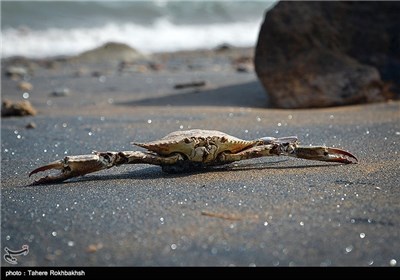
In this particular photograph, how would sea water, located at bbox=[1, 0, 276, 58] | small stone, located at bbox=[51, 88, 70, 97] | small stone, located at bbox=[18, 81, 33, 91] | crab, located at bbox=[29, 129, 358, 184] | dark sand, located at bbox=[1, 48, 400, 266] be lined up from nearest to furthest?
dark sand, located at bbox=[1, 48, 400, 266] → crab, located at bbox=[29, 129, 358, 184] → small stone, located at bbox=[51, 88, 70, 97] → small stone, located at bbox=[18, 81, 33, 91] → sea water, located at bbox=[1, 0, 276, 58]

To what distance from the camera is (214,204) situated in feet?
8.36

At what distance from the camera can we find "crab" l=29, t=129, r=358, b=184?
2.98m

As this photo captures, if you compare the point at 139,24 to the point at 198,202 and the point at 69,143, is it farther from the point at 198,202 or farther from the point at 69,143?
the point at 198,202

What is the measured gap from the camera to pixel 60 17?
60.0 ft

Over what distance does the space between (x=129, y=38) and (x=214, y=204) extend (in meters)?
15.2

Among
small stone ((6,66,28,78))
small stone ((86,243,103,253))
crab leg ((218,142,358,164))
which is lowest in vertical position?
small stone ((86,243,103,253))

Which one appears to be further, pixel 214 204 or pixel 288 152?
pixel 288 152

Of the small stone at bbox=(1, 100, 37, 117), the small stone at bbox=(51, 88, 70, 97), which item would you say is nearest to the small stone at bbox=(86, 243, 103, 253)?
the small stone at bbox=(1, 100, 37, 117)

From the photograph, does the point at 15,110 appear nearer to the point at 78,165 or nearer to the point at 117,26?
the point at 78,165

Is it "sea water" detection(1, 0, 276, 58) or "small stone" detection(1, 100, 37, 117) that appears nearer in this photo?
"small stone" detection(1, 100, 37, 117)

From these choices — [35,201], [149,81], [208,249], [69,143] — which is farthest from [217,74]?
[208,249]

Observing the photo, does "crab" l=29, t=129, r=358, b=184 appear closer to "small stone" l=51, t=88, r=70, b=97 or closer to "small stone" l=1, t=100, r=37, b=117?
"small stone" l=1, t=100, r=37, b=117

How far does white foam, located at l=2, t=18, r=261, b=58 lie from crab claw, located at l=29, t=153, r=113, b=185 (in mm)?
11479

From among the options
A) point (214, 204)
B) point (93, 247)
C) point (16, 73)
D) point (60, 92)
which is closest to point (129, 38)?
point (16, 73)
